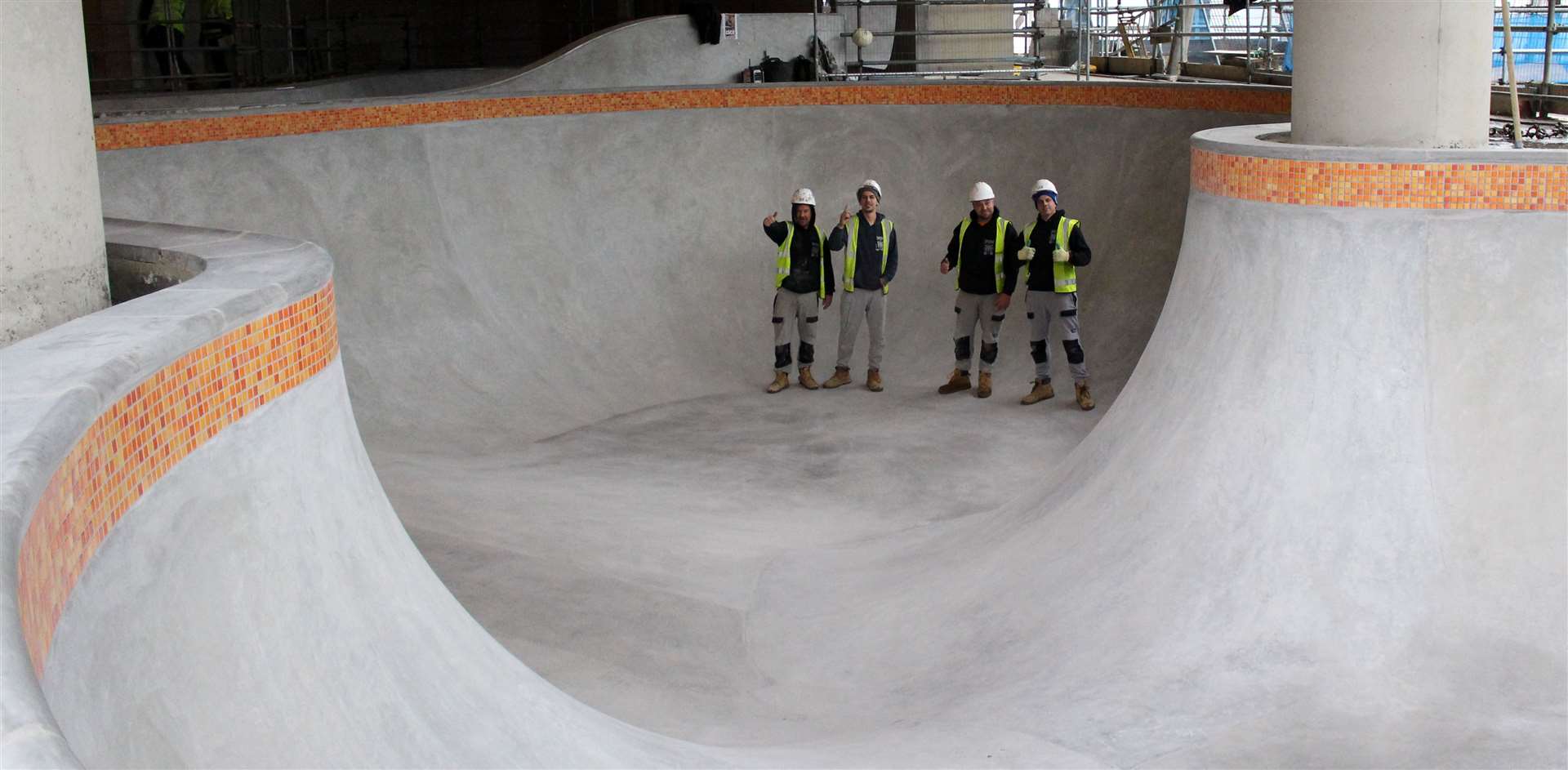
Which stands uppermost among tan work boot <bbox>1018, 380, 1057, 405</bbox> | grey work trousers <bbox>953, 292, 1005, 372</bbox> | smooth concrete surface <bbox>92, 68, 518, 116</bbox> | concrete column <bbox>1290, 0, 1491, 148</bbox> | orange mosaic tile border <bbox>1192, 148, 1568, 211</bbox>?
smooth concrete surface <bbox>92, 68, 518, 116</bbox>

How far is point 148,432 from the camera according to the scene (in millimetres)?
3014

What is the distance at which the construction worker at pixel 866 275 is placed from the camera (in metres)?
11.6

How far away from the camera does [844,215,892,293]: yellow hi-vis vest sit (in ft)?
38.0

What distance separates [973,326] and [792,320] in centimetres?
153

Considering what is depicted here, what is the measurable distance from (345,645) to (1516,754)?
4041 mm

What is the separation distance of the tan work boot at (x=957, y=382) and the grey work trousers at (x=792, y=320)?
116cm

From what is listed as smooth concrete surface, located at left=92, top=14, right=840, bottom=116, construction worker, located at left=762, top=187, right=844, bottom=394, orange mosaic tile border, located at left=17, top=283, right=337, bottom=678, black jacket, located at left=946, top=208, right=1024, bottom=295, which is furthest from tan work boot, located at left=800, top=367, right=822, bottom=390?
orange mosaic tile border, located at left=17, top=283, right=337, bottom=678

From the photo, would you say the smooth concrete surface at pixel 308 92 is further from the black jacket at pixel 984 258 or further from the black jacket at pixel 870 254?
the black jacket at pixel 984 258

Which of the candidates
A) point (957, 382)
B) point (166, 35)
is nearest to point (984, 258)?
point (957, 382)

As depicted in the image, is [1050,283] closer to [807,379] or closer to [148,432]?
[807,379]

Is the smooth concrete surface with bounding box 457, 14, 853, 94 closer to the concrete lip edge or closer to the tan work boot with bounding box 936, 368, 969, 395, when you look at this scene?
the tan work boot with bounding box 936, 368, 969, 395

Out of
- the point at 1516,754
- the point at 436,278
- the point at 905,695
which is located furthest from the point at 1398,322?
the point at 436,278

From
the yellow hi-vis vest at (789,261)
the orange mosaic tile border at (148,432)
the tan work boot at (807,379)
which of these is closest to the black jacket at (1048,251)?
the yellow hi-vis vest at (789,261)

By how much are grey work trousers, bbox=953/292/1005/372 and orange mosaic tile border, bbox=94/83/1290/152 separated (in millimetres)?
2460
